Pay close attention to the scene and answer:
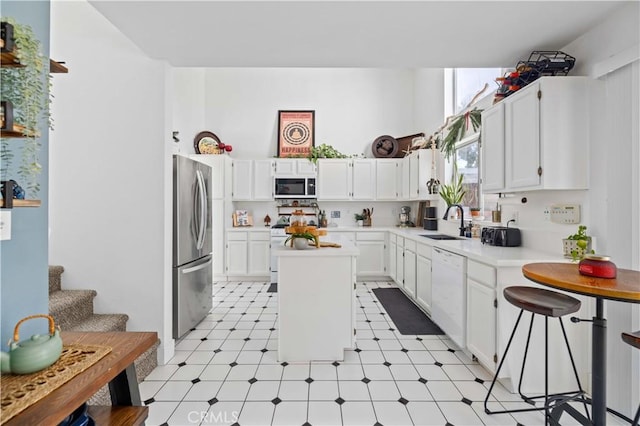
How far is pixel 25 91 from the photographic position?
3.38 feet

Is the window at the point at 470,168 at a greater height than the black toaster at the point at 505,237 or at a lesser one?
greater

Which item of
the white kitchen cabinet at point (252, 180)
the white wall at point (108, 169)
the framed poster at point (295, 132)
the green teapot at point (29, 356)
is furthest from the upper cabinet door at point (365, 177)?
the green teapot at point (29, 356)

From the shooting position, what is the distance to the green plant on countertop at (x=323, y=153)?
5.14 m

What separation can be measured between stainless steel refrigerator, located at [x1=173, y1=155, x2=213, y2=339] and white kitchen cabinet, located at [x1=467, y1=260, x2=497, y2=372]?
2593mm

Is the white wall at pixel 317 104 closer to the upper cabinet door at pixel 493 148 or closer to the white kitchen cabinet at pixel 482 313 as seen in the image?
the upper cabinet door at pixel 493 148

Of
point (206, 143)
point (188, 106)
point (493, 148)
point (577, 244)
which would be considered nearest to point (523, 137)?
point (493, 148)

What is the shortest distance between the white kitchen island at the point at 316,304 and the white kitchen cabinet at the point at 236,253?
2.79 meters

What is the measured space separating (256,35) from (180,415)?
261 cm

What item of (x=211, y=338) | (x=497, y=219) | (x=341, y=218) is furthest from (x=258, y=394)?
(x=341, y=218)

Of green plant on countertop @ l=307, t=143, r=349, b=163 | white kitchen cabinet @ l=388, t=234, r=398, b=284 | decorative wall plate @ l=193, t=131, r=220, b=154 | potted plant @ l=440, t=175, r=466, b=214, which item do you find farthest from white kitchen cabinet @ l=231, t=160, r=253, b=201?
potted plant @ l=440, t=175, r=466, b=214

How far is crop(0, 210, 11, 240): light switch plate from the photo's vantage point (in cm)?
108

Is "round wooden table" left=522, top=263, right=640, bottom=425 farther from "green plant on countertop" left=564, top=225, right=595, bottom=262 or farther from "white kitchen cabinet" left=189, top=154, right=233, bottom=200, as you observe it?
"white kitchen cabinet" left=189, top=154, right=233, bottom=200

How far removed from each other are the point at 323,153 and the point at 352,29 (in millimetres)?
3290

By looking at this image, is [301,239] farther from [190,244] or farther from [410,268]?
[410,268]
